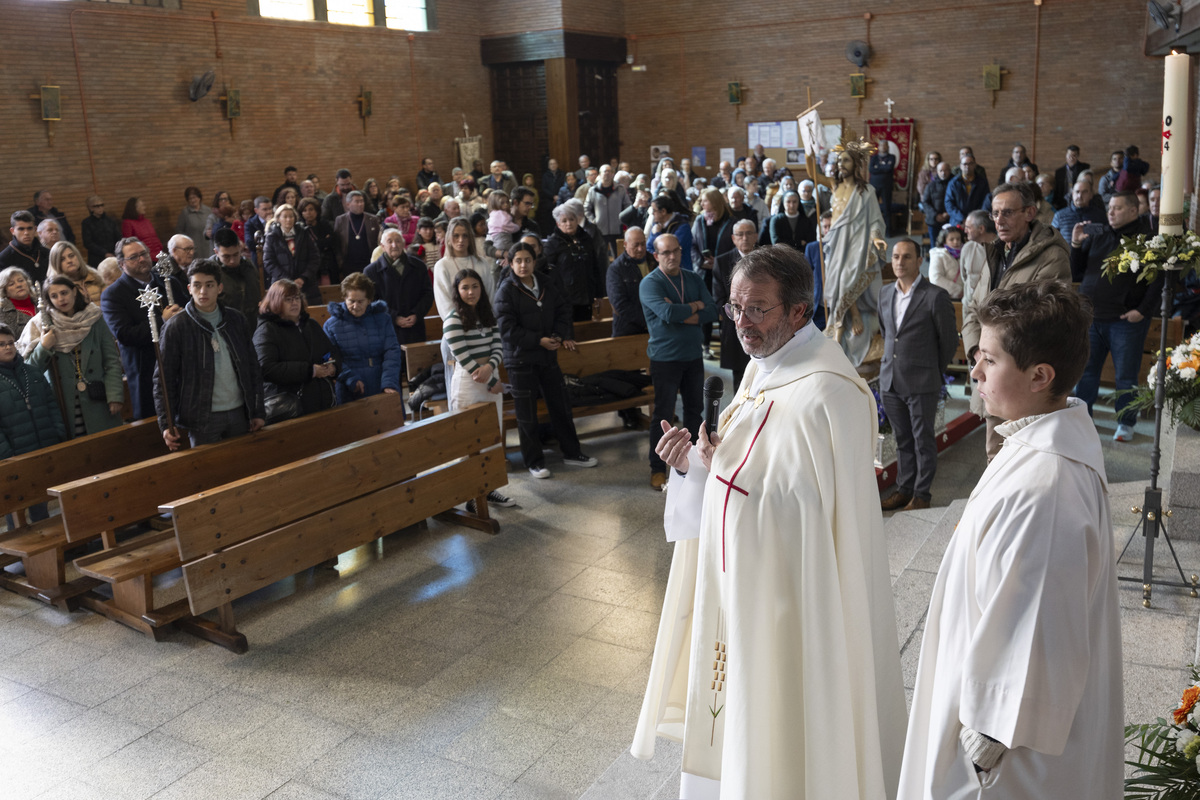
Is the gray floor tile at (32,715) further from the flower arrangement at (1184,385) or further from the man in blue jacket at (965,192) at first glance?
the man in blue jacket at (965,192)

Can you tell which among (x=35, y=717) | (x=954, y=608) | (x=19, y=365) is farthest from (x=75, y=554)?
(x=954, y=608)

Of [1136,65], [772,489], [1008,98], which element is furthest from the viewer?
[1008,98]

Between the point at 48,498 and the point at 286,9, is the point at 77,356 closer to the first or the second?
the point at 48,498

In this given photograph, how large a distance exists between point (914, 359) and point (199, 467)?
164 inches

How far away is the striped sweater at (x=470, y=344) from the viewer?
681cm

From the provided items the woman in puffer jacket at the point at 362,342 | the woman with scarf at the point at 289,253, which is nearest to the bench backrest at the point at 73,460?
the woman in puffer jacket at the point at 362,342

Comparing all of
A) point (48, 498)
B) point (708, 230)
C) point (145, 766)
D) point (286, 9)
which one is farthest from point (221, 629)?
point (286, 9)

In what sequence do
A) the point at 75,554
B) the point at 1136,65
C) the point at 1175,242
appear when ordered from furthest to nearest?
1. the point at 1136,65
2. the point at 75,554
3. the point at 1175,242

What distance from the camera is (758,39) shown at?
20.7 metres

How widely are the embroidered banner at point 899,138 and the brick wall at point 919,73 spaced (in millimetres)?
185

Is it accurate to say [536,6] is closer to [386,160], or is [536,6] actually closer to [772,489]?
[386,160]

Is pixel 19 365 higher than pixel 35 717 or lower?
higher

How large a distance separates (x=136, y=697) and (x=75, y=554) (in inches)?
88.7

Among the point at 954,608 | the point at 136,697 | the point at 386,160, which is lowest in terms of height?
the point at 136,697
